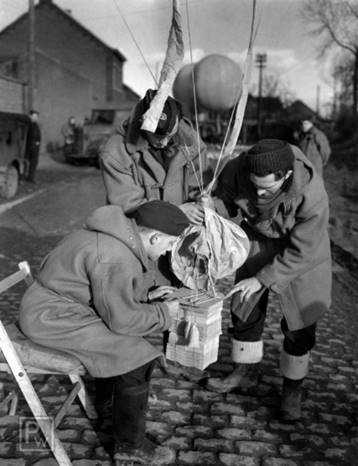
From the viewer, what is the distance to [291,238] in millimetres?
3111

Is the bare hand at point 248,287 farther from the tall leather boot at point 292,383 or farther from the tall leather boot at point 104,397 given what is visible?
the tall leather boot at point 104,397

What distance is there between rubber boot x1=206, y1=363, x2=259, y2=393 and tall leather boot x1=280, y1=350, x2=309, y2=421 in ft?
1.35

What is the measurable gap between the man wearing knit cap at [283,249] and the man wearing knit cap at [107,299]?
0.62 m

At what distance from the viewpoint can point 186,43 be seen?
3361 mm

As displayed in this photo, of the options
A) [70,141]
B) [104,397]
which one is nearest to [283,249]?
[104,397]

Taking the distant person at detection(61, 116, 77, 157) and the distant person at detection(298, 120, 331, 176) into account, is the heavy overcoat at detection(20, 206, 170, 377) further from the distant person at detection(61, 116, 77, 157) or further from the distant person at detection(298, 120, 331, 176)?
the distant person at detection(61, 116, 77, 157)

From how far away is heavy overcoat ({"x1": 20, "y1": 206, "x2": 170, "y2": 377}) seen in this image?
2539mm

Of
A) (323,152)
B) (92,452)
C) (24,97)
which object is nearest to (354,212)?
(323,152)

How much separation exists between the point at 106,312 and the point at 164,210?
541mm

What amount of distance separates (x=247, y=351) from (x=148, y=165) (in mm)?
1340

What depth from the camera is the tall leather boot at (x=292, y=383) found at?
3.34 meters

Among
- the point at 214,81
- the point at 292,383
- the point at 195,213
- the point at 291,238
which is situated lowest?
the point at 292,383

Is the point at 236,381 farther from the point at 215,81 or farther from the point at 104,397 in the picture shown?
the point at 215,81

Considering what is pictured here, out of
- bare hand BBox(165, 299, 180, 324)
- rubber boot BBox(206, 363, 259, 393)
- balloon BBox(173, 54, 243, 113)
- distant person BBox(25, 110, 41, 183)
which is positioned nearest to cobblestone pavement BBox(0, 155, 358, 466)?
rubber boot BBox(206, 363, 259, 393)
